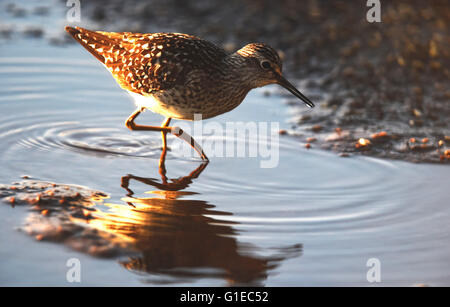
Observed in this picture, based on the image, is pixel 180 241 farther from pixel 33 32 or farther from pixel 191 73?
pixel 33 32

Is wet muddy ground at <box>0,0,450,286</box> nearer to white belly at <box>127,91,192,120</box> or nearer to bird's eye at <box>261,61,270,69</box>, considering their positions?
white belly at <box>127,91,192,120</box>

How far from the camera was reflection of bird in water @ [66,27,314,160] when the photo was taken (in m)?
6.39

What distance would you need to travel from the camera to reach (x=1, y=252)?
4.73 metres

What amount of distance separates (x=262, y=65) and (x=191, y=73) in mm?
790

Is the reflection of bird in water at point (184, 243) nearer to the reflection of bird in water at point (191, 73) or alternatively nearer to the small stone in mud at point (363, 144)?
the reflection of bird in water at point (191, 73)

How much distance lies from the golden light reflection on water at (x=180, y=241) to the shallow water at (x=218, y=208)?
0.5 inches

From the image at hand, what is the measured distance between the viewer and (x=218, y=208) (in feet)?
18.7

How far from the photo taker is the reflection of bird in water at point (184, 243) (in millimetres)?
4625

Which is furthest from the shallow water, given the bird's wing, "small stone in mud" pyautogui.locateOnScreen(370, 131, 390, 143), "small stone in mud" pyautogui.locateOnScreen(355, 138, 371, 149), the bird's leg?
the bird's wing

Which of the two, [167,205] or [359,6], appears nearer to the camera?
[167,205]

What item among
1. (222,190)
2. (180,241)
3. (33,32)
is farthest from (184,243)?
(33,32)

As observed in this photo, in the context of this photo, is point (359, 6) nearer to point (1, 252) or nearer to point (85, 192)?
point (85, 192)

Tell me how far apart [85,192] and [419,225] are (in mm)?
3192

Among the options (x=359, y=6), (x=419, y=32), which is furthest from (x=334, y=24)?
(x=419, y=32)
